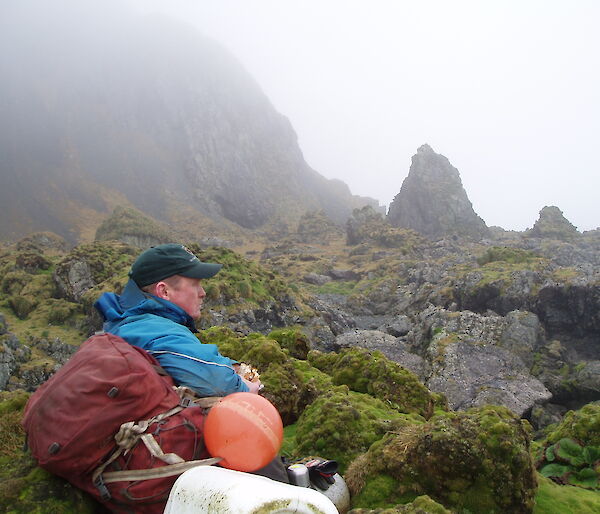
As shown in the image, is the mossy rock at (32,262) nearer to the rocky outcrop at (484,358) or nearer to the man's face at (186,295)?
the rocky outcrop at (484,358)

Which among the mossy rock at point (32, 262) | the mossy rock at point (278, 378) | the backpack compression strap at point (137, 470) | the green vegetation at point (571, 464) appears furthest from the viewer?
the mossy rock at point (32, 262)

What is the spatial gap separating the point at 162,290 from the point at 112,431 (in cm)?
150

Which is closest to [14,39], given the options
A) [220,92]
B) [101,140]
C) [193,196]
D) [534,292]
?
[101,140]

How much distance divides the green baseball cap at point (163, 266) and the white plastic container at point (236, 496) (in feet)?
6.41

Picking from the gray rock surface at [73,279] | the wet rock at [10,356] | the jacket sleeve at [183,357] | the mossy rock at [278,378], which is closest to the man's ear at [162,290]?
the jacket sleeve at [183,357]

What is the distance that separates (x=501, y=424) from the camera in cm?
487

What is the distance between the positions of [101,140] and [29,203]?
35.4 m

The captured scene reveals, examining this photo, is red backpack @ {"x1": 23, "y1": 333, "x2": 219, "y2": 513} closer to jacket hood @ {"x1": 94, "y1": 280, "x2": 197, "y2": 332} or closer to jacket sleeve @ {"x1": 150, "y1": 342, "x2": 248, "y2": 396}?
jacket sleeve @ {"x1": 150, "y1": 342, "x2": 248, "y2": 396}

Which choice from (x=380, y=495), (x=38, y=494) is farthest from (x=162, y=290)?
(x=380, y=495)

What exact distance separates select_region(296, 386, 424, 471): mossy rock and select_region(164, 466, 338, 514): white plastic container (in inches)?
143

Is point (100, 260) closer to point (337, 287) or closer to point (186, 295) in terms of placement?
point (186, 295)

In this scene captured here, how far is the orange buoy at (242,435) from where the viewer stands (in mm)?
2812

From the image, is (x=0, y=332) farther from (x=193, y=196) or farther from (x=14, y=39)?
(x=14, y=39)

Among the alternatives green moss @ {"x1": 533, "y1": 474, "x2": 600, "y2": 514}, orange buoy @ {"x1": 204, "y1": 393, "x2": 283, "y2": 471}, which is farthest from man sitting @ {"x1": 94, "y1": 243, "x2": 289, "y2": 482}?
green moss @ {"x1": 533, "y1": 474, "x2": 600, "y2": 514}
